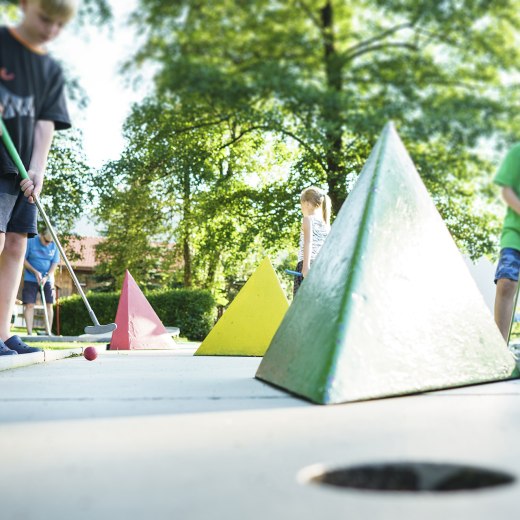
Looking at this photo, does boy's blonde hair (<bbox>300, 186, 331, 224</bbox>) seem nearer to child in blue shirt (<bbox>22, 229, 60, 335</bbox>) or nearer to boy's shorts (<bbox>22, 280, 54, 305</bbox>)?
child in blue shirt (<bbox>22, 229, 60, 335</bbox>)

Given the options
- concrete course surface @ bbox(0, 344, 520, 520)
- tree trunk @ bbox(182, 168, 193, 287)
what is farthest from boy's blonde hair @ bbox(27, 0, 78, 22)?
tree trunk @ bbox(182, 168, 193, 287)

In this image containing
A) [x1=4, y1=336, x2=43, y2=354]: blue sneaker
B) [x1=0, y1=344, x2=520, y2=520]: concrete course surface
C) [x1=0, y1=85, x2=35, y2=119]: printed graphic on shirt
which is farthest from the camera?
[x1=4, y1=336, x2=43, y2=354]: blue sneaker

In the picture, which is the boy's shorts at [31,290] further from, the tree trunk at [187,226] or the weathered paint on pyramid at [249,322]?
the weathered paint on pyramid at [249,322]

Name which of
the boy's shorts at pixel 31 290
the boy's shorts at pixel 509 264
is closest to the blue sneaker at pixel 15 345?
the boy's shorts at pixel 509 264

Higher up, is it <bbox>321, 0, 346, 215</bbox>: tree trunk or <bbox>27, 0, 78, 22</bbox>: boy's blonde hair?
<bbox>321, 0, 346, 215</bbox>: tree trunk

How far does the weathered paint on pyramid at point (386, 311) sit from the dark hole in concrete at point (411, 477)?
0.98 m

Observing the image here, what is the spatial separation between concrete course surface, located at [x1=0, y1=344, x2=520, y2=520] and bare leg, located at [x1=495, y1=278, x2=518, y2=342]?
1.28 metres

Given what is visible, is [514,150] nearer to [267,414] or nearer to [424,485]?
[267,414]

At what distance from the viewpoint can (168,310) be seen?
16031 mm

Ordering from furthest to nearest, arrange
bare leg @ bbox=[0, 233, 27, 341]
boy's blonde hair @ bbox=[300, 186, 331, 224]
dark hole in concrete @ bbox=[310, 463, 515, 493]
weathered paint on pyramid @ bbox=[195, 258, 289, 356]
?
weathered paint on pyramid @ bbox=[195, 258, 289, 356] < boy's blonde hair @ bbox=[300, 186, 331, 224] < bare leg @ bbox=[0, 233, 27, 341] < dark hole in concrete @ bbox=[310, 463, 515, 493]

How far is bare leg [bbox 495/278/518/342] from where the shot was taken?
4.38 m

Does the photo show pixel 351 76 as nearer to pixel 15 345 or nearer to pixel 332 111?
pixel 332 111

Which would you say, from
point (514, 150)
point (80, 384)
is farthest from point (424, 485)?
point (514, 150)

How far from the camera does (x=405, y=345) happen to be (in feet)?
9.50
